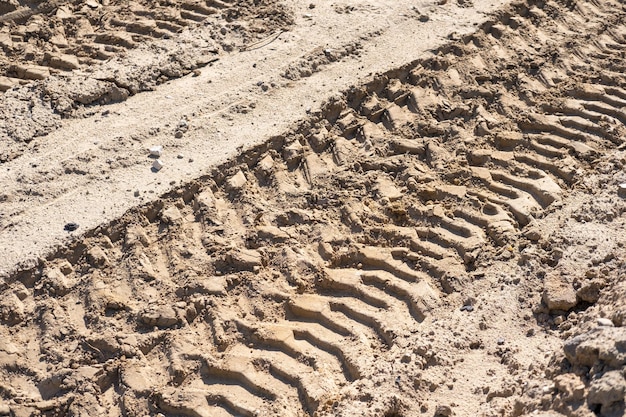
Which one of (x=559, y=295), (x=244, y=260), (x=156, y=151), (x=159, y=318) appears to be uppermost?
(x=559, y=295)

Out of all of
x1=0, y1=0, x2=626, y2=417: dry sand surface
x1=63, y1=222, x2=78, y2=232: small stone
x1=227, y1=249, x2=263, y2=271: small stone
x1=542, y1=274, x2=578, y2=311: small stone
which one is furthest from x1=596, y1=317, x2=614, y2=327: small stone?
x1=63, y1=222, x2=78, y2=232: small stone

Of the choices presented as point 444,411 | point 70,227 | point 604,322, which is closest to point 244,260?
point 70,227

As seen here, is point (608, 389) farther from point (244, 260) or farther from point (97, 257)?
point (97, 257)

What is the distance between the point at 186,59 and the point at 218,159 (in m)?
1.63

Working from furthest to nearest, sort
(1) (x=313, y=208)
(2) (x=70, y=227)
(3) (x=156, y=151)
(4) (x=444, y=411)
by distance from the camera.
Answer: (3) (x=156, y=151)
(1) (x=313, y=208)
(2) (x=70, y=227)
(4) (x=444, y=411)

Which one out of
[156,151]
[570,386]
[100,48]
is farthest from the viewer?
[100,48]

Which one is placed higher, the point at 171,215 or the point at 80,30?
the point at 80,30

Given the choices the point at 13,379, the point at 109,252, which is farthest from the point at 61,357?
the point at 109,252

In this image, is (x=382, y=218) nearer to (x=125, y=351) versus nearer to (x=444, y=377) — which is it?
(x=444, y=377)

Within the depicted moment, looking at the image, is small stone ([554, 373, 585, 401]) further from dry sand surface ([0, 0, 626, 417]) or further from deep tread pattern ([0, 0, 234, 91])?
deep tread pattern ([0, 0, 234, 91])

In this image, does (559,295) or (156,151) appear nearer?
(559,295)

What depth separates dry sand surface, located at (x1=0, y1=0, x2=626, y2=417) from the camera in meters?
5.73

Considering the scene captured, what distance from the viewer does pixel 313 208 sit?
708 centimetres

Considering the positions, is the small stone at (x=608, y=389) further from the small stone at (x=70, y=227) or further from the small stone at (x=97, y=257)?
the small stone at (x=70, y=227)
